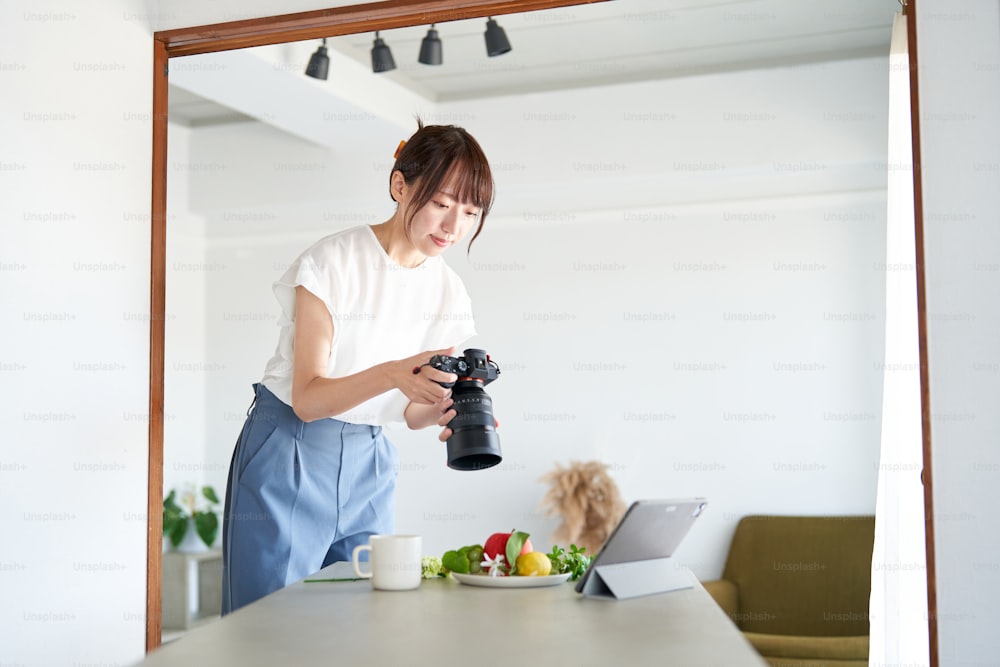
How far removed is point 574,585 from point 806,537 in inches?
118

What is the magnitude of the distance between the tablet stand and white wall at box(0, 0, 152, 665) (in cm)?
144

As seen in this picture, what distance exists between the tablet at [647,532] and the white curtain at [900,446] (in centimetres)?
110

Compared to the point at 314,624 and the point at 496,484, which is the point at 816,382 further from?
the point at 314,624

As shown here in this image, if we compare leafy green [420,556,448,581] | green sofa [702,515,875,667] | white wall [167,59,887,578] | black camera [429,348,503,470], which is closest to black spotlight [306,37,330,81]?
white wall [167,59,887,578]

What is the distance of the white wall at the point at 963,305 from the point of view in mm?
1919

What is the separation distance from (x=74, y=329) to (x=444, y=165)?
3.40ft

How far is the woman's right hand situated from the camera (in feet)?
5.07

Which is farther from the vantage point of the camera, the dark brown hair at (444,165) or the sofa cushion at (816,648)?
the sofa cushion at (816,648)

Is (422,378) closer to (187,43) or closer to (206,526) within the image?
(187,43)

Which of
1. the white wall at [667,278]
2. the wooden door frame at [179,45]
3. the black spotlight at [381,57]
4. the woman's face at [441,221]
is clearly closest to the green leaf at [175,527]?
the white wall at [667,278]

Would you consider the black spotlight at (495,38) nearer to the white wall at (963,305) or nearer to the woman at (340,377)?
the woman at (340,377)

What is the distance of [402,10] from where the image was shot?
92.4 inches

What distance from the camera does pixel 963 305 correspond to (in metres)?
1.96

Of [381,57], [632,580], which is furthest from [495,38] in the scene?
[632,580]
